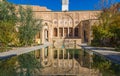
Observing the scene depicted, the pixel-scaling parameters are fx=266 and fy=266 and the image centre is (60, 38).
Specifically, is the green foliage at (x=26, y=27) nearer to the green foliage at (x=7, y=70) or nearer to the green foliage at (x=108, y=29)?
the green foliage at (x=108, y=29)

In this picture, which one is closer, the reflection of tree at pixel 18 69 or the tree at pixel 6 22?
the reflection of tree at pixel 18 69

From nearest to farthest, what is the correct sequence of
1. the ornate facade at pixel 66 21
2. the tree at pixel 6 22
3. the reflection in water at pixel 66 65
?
the reflection in water at pixel 66 65 < the tree at pixel 6 22 < the ornate facade at pixel 66 21

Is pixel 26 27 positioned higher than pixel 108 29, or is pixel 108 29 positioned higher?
pixel 26 27

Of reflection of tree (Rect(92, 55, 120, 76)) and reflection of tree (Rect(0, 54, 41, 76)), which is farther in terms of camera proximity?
reflection of tree (Rect(92, 55, 120, 76))

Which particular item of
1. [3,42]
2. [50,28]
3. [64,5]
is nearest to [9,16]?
[3,42]

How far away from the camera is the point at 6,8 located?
76.8 ft

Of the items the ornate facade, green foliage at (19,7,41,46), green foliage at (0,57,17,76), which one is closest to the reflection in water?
green foliage at (0,57,17,76)

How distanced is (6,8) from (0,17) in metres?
1.10

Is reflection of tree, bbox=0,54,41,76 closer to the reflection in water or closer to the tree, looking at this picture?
the reflection in water

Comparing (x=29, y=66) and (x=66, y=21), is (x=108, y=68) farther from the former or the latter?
(x=66, y=21)

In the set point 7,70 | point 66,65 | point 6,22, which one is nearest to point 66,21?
point 6,22

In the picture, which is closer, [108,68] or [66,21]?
[108,68]

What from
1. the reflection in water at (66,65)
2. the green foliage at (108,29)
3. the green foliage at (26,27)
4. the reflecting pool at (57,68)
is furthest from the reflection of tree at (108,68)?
the green foliage at (26,27)

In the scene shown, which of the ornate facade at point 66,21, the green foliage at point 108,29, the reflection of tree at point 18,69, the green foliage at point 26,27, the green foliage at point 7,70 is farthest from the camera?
the ornate facade at point 66,21
